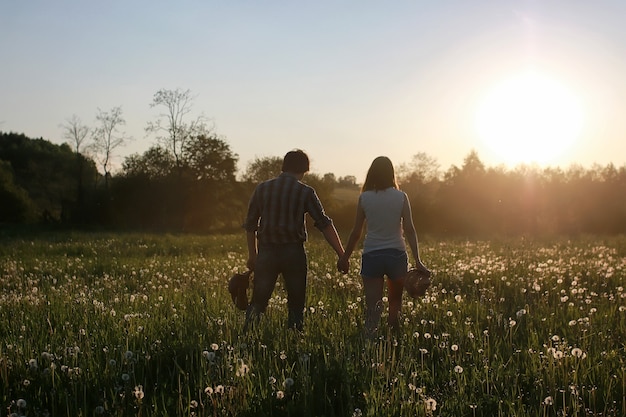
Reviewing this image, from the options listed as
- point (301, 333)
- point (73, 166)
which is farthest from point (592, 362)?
point (73, 166)

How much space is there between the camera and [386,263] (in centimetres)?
750

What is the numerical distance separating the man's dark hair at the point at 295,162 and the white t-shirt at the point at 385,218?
34.7 inches

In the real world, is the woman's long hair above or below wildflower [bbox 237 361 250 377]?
above

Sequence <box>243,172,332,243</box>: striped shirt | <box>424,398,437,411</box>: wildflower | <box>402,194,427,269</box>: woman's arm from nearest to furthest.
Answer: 1. <box>424,398,437,411</box>: wildflower
2. <box>243,172,332,243</box>: striped shirt
3. <box>402,194,427,269</box>: woman's arm

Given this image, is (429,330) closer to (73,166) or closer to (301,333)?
(301,333)

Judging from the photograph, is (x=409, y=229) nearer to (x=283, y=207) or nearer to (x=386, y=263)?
(x=386, y=263)

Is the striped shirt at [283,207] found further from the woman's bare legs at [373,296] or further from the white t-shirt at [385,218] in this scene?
the woman's bare legs at [373,296]

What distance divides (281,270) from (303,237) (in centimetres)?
46

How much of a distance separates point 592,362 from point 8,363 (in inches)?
210

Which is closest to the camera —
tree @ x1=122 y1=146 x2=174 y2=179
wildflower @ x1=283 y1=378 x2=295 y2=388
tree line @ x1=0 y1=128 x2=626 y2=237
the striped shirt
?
wildflower @ x1=283 y1=378 x2=295 y2=388

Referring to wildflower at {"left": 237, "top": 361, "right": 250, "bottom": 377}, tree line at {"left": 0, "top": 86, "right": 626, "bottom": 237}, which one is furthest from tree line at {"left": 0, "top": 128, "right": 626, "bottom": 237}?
wildflower at {"left": 237, "top": 361, "right": 250, "bottom": 377}

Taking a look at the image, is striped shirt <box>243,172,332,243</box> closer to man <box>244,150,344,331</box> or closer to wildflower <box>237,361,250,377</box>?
man <box>244,150,344,331</box>

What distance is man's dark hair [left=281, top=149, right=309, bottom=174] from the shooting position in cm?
749

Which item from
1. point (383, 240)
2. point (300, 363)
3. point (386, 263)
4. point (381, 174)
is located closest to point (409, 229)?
point (383, 240)
